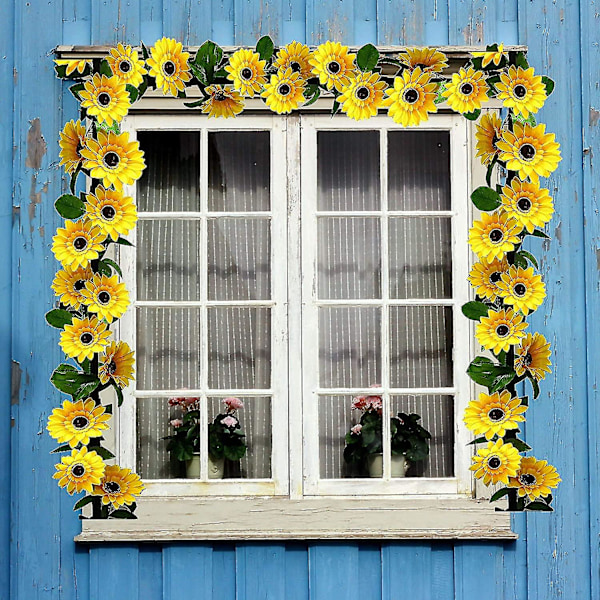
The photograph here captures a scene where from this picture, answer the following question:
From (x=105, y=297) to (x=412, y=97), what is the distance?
1.22m

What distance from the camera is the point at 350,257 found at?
11.6ft

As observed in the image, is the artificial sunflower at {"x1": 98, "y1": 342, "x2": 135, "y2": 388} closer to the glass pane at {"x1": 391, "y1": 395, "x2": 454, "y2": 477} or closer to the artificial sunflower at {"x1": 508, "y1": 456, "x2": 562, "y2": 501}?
the glass pane at {"x1": 391, "y1": 395, "x2": 454, "y2": 477}

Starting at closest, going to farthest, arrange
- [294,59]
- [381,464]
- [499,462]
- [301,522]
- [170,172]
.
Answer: [499,462] → [294,59] → [301,522] → [381,464] → [170,172]

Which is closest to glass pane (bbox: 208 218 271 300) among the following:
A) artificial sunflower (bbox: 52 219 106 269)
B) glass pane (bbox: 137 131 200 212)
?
glass pane (bbox: 137 131 200 212)

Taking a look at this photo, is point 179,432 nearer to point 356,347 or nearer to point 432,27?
point 356,347

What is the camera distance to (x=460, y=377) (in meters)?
3.45

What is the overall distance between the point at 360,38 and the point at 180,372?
1449mm

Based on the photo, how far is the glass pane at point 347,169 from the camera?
3553mm

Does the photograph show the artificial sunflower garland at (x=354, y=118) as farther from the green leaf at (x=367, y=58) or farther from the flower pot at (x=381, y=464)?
the flower pot at (x=381, y=464)

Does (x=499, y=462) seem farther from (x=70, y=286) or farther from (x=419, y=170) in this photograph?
(x=70, y=286)

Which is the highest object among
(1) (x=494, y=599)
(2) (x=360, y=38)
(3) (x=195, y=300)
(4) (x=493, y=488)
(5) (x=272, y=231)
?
(2) (x=360, y=38)

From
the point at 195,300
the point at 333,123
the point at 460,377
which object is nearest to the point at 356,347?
the point at 460,377

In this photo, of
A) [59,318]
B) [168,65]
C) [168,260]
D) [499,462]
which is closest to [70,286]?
[59,318]

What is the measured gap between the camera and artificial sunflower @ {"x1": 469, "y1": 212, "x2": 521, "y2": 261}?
299 centimetres
